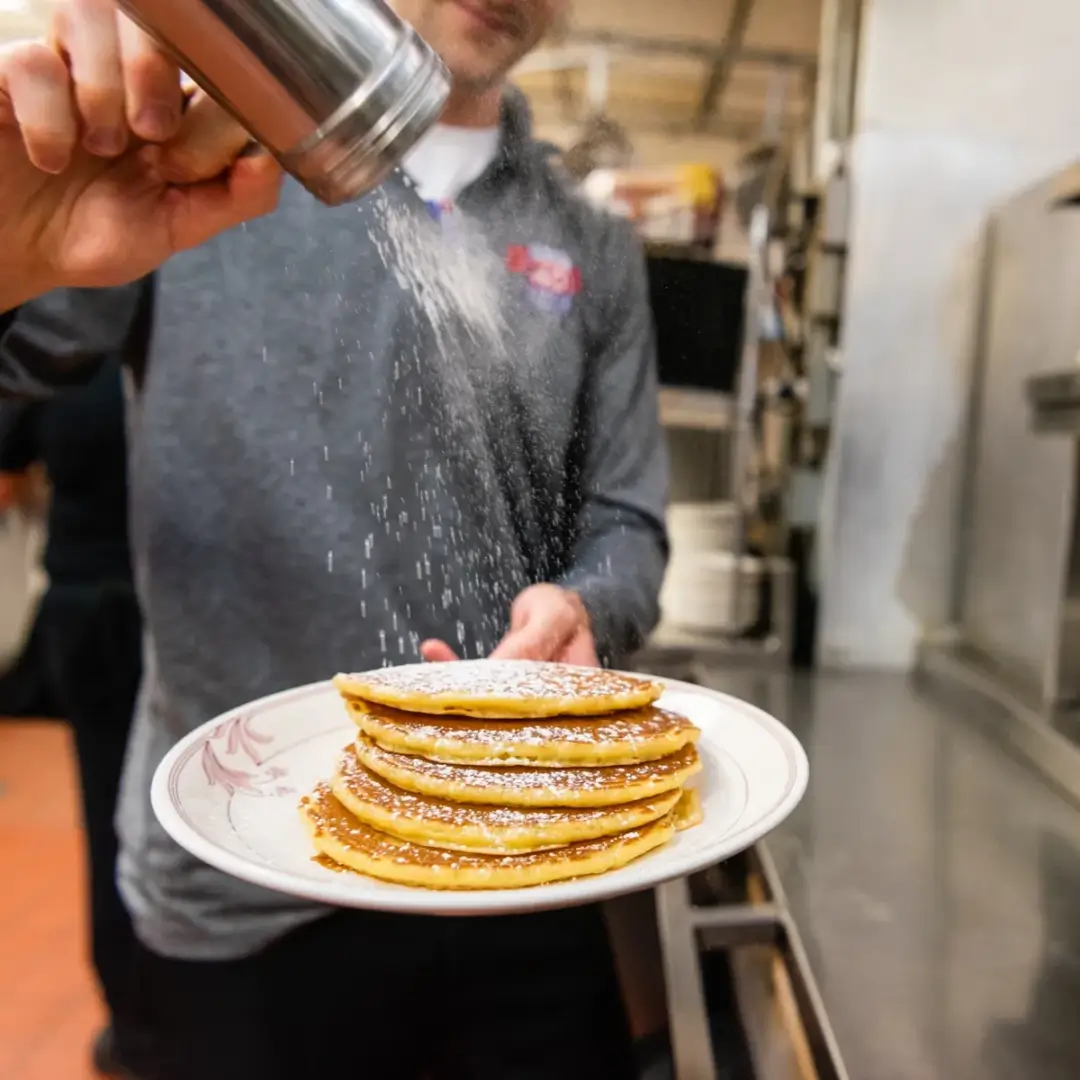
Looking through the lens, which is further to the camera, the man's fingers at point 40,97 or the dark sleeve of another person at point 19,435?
the dark sleeve of another person at point 19,435

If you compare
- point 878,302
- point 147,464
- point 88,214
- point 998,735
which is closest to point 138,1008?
point 147,464

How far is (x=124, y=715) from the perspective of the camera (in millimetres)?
561

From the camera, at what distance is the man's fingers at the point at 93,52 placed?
30 centimetres

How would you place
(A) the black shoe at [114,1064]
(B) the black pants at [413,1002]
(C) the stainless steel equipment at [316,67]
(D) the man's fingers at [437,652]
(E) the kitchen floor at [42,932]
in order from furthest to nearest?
(E) the kitchen floor at [42,932], (A) the black shoe at [114,1064], (B) the black pants at [413,1002], (D) the man's fingers at [437,652], (C) the stainless steel equipment at [316,67]

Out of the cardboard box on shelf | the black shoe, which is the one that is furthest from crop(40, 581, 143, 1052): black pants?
the cardboard box on shelf

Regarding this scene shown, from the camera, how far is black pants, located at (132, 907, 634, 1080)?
0.51 m

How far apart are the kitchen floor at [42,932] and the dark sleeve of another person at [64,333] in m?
0.67

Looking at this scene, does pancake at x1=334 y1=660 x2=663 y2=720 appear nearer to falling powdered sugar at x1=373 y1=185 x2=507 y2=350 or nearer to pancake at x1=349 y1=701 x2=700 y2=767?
pancake at x1=349 y1=701 x2=700 y2=767

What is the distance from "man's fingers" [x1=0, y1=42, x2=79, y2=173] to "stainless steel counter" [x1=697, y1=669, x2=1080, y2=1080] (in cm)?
34

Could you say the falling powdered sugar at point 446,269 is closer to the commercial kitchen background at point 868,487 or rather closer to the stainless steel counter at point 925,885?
the commercial kitchen background at point 868,487

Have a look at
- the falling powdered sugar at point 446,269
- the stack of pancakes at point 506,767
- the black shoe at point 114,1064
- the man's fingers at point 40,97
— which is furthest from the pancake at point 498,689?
the black shoe at point 114,1064

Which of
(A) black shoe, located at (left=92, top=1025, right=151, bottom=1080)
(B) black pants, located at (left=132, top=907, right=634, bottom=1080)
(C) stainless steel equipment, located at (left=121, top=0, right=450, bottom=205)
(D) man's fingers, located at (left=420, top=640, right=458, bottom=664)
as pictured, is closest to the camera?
(C) stainless steel equipment, located at (left=121, top=0, right=450, bottom=205)

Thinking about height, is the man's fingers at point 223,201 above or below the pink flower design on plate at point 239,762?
above

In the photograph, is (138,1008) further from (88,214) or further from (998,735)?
(998,735)
